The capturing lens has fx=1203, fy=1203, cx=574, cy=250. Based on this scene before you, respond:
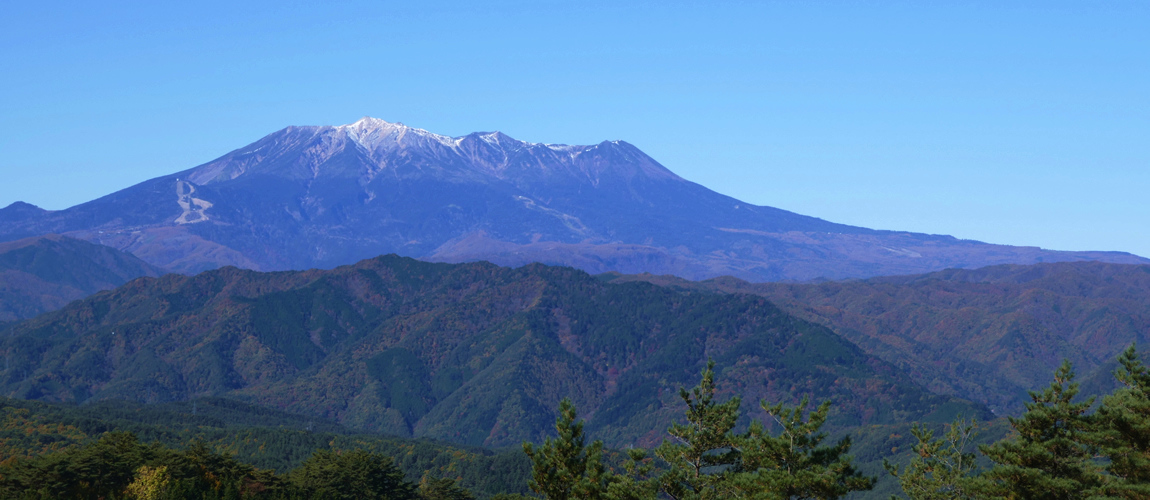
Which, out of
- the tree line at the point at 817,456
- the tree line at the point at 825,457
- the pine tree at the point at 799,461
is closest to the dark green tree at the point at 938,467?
the tree line at the point at 817,456

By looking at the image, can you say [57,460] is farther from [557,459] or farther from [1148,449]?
[1148,449]

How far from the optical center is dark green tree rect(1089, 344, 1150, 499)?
6062cm

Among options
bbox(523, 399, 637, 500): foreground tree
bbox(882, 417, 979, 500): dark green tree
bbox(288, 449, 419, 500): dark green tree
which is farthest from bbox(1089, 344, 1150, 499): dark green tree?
bbox(288, 449, 419, 500): dark green tree

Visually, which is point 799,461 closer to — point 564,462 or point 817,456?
point 817,456

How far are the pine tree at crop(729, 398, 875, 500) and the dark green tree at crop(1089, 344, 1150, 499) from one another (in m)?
13.3

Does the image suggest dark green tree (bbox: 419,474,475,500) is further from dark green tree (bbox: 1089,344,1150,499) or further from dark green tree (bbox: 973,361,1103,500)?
dark green tree (bbox: 1089,344,1150,499)

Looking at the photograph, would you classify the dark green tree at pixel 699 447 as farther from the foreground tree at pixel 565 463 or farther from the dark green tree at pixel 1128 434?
the dark green tree at pixel 1128 434

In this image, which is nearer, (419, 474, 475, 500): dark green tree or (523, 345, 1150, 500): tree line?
(523, 345, 1150, 500): tree line

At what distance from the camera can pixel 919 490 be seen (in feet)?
285

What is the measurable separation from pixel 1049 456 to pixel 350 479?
359 feet

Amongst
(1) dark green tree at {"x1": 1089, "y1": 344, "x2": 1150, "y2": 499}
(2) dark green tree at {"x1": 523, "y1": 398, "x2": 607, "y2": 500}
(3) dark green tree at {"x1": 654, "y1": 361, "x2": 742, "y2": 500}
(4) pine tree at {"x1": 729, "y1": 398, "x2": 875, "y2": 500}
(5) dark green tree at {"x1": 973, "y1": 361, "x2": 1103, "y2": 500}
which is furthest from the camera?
(2) dark green tree at {"x1": 523, "y1": 398, "x2": 607, "y2": 500}

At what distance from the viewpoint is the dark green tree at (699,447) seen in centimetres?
6675

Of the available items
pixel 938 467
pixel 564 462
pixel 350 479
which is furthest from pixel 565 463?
pixel 350 479

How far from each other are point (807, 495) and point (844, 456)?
10.9 feet
